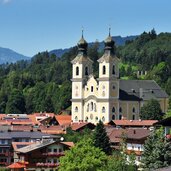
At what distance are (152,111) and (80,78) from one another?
14518mm

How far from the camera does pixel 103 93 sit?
113500 millimetres

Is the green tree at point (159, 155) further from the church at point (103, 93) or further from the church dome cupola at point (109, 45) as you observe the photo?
the church dome cupola at point (109, 45)

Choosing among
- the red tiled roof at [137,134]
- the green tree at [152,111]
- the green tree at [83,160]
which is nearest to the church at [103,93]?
the green tree at [152,111]

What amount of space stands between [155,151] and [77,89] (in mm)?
72387

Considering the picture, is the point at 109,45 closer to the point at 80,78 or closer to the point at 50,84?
the point at 80,78

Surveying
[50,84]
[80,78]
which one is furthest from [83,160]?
[50,84]

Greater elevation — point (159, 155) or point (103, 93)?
Answer: point (103, 93)

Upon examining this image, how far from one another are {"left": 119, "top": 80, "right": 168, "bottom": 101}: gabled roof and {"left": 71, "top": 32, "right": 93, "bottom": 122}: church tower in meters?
6.34

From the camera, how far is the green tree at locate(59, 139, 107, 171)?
4678 centimetres

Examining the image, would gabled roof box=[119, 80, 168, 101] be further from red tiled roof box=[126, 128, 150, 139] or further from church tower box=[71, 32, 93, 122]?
red tiled roof box=[126, 128, 150, 139]

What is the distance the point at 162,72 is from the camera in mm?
168375

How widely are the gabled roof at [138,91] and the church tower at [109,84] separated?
243 cm

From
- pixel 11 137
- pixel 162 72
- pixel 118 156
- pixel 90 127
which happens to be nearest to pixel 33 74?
pixel 162 72

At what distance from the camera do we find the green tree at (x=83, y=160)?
153 ft
